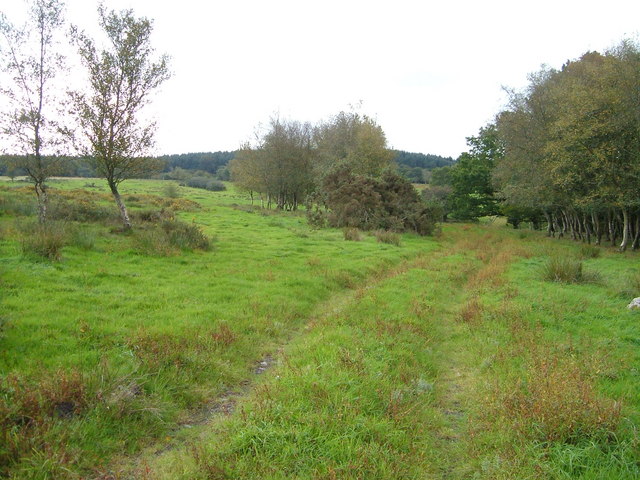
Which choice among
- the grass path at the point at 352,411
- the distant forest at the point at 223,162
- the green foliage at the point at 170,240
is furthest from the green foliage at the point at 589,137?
the distant forest at the point at 223,162

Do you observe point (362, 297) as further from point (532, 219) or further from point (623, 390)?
point (532, 219)

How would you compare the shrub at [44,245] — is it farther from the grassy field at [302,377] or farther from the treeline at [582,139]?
the treeline at [582,139]

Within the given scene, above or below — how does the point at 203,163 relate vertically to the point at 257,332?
above

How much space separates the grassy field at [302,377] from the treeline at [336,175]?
18666 millimetres

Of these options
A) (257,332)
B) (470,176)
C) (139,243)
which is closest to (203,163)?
(470,176)

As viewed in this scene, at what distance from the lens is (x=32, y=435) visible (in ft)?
14.4

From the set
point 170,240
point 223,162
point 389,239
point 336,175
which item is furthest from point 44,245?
point 223,162

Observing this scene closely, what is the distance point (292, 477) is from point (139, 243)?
548 inches

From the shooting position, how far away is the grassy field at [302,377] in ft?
14.6


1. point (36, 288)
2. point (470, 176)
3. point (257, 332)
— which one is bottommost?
point (257, 332)

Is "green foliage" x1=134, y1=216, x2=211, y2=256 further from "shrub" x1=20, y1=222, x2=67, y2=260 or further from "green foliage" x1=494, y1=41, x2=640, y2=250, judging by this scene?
"green foliage" x1=494, y1=41, x2=640, y2=250

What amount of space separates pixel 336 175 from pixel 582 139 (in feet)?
60.8

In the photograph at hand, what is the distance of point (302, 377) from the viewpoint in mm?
6211

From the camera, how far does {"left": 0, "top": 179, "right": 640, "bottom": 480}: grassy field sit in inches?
175
